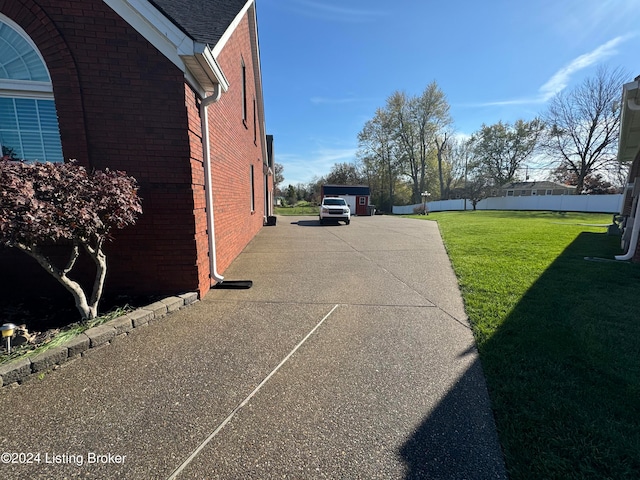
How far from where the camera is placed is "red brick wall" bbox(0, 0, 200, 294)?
3676 mm

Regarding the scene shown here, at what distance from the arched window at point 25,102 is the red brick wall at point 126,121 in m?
0.33

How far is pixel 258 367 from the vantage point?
8.98 feet

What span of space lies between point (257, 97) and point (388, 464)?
13.9 metres

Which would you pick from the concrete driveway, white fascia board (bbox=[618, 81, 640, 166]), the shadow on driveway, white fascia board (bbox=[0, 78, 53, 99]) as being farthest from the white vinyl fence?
white fascia board (bbox=[0, 78, 53, 99])

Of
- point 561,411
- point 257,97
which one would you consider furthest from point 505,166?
point 561,411

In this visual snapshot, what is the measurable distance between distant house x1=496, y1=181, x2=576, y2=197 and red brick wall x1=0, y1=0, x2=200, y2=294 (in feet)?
165

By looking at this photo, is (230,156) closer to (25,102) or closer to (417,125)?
(25,102)

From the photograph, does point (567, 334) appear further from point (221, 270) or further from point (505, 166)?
point (505, 166)

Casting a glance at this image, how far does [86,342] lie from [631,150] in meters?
16.9

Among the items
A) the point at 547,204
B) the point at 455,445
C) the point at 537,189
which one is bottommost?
the point at 455,445

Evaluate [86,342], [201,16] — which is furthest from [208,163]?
[86,342]

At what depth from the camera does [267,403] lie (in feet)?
7.43

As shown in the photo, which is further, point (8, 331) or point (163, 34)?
point (163, 34)

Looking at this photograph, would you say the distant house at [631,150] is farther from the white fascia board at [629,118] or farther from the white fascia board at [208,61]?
the white fascia board at [208,61]
